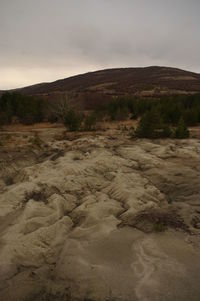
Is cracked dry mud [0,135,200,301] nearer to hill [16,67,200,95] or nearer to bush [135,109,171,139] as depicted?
bush [135,109,171,139]

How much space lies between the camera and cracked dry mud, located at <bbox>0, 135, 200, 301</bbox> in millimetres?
7898

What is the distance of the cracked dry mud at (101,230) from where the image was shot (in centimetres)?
790

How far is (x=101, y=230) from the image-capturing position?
10719 mm

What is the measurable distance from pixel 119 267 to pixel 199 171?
10.0 metres

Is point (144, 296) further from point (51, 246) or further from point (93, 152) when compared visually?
point (93, 152)

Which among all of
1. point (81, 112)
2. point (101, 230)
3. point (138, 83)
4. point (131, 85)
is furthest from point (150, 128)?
point (138, 83)

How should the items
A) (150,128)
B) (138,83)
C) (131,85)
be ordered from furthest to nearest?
(138,83)
(131,85)
(150,128)

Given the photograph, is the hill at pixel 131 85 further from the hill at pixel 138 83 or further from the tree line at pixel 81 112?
the tree line at pixel 81 112

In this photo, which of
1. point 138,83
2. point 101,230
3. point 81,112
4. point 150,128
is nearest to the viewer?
point 101,230

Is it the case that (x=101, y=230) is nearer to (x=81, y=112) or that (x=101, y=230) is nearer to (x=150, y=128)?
(x=150, y=128)

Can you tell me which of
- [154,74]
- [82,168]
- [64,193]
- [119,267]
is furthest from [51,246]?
[154,74]

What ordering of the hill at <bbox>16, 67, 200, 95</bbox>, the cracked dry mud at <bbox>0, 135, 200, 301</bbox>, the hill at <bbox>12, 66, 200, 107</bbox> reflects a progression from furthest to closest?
the hill at <bbox>16, 67, 200, 95</bbox>
the hill at <bbox>12, 66, 200, 107</bbox>
the cracked dry mud at <bbox>0, 135, 200, 301</bbox>

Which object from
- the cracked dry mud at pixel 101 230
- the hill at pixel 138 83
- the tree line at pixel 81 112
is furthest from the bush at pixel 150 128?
the hill at pixel 138 83

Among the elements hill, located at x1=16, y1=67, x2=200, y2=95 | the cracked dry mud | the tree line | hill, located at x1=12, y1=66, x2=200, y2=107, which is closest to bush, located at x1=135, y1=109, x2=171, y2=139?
the tree line
